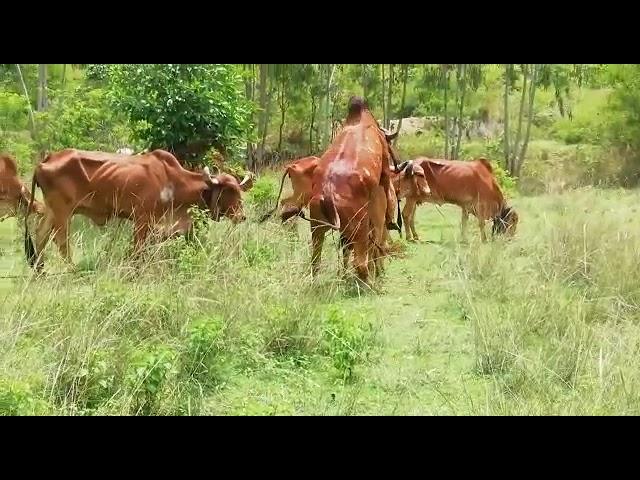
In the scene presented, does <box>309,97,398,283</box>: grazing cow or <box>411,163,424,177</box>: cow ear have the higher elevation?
<box>309,97,398,283</box>: grazing cow

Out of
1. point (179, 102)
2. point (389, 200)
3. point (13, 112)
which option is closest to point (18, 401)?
point (389, 200)

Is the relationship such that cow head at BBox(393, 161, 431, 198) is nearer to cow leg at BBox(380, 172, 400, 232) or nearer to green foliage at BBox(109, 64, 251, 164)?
green foliage at BBox(109, 64, 251, 164)

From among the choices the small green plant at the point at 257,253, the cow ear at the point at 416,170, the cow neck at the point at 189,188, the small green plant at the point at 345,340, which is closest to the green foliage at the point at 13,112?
the cow ear at the point at 416,170

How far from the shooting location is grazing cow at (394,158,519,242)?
41.8 feet

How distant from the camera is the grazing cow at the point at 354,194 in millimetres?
7984

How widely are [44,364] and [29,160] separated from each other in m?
15.0

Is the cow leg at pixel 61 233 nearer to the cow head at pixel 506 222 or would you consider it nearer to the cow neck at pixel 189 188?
the cow neck at pixel 189 188

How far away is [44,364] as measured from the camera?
4863mm

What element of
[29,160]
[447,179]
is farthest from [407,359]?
[29,160]

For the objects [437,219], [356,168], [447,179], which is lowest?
[437,219]

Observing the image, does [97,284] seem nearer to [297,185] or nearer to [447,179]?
[297,185]

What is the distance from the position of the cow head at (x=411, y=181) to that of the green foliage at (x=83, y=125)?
5297 millimetres

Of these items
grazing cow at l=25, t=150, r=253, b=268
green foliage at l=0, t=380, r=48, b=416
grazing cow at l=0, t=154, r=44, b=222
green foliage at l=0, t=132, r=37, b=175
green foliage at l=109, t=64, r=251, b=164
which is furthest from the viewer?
green foliage at l=0, t=132, r=37, b=175

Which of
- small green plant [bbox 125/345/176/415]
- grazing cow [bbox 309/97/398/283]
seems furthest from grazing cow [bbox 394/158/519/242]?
small green plant [bbox 125/345/176/415]
